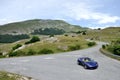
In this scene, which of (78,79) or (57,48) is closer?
(78,79)

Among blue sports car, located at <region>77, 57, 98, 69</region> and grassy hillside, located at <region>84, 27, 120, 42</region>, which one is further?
grassy hillside, located at <region>84, 27, 120, 42</region>

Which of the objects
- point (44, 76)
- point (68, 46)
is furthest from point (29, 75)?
point (68, 46)

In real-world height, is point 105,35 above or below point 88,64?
above

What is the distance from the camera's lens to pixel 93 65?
32.2 metres

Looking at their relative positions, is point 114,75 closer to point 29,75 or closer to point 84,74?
point 84,74

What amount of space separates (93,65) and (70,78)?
279 inches

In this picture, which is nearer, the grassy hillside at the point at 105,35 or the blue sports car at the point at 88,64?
the blue sports car at the point at 88,64

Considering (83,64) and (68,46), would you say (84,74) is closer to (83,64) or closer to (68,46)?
(83,64)

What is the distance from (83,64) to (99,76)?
6.73 meters

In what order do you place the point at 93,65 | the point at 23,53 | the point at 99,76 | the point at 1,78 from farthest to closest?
the point at 23,53, the point at 93,65, the point at 99,76, the point at 1,78

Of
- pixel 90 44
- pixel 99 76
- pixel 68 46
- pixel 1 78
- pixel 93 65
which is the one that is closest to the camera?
pixel 1 78

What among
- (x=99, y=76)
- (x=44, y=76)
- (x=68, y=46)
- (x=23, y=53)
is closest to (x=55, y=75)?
(x=44, y=76)

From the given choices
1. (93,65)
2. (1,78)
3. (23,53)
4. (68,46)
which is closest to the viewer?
(1,78)

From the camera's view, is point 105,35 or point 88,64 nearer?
point 88,64
